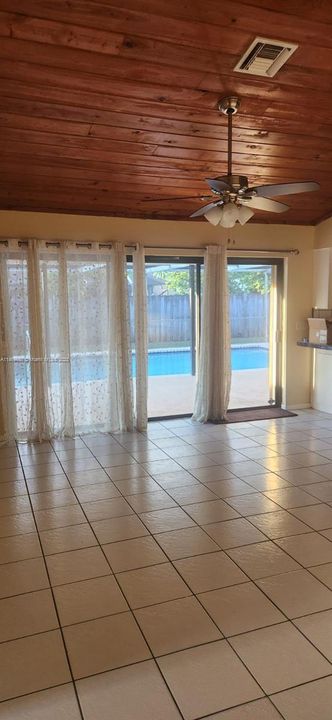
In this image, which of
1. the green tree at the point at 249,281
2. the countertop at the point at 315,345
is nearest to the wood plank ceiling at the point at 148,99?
the green tree at the point at 249,281

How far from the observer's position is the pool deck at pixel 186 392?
20.4 feet

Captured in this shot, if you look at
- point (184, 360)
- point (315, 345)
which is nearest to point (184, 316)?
point (184, 360)

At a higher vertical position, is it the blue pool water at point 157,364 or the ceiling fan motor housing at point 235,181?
the ceiling fan motor housing at point 235,181

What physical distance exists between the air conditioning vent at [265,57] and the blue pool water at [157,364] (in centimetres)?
307

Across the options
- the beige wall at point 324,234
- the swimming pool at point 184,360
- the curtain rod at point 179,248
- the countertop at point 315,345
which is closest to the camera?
the curtain rod at point 179,248

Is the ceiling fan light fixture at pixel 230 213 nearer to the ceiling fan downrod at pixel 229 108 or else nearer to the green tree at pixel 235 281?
the ceiling fan downrod at pixel 229 108

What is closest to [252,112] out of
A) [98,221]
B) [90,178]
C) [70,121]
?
[70,121]

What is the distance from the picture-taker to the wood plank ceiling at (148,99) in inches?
100

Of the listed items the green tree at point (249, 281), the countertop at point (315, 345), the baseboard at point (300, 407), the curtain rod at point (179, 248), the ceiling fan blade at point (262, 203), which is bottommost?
the baseboard at point (300, 407)

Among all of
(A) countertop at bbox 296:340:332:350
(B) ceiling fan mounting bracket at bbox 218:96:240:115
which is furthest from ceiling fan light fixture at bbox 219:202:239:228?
(A) countertop at bbox 296:340:332:350

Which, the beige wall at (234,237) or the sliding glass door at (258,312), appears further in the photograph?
the sliding glass door at (258,312)

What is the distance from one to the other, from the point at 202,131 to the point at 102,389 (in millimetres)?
2789

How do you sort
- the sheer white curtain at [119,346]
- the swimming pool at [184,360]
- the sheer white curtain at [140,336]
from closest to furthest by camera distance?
the sheer white curtain at [119,346]
the sheer white curtain at [140,336]
the swimming pool at [184,360]

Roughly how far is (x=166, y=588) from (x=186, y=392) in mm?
4650
